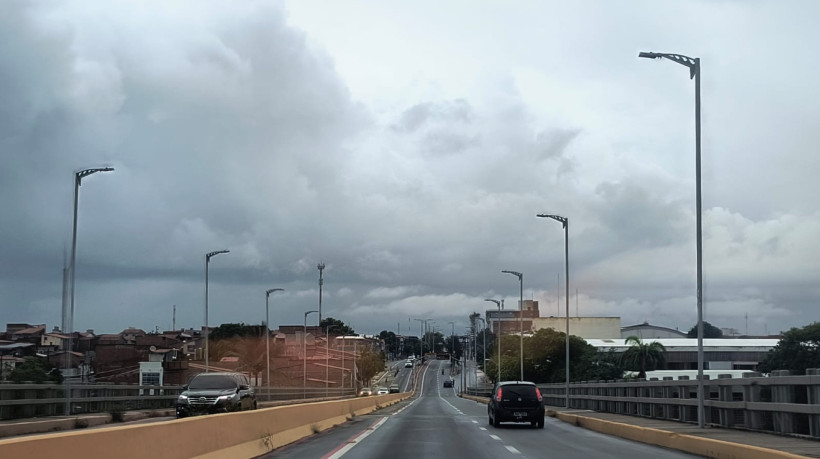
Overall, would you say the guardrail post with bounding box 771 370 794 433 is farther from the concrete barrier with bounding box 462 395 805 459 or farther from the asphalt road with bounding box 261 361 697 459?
the asphalt road with bounding box 261 361 697 459

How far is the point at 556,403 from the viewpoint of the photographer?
56062mm

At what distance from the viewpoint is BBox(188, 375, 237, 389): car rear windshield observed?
32156 mm

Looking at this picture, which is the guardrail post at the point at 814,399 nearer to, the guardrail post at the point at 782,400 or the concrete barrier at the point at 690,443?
the guardrail post at the point at 782,400

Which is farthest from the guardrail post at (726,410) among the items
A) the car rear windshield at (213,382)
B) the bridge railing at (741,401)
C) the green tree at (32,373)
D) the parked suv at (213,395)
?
the green tree at (32,373)

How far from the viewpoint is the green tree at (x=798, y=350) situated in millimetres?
81688

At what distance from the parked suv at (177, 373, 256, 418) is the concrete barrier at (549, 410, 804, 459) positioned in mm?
12986

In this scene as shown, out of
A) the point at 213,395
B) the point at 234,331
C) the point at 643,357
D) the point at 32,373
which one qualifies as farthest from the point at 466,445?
the point at 234,331

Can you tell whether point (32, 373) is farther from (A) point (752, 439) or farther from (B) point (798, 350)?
(B) point (798, 350)

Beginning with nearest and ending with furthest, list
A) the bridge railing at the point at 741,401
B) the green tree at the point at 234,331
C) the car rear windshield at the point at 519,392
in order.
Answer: the bridge railing at the point at 741,401
the car rear windshield at the point at 519,392
the green tree at the point at 234,331

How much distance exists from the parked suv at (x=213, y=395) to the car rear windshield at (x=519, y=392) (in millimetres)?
9754

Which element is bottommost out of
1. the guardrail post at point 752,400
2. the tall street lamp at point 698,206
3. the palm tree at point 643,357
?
the palm tree at point 643,357

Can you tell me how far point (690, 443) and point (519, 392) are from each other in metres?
12.4

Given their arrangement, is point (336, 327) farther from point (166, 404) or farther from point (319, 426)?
point (319, 426)

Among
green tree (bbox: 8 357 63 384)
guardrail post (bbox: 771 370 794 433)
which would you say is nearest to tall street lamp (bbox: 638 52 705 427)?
guardrail post (bbox: 771 370 794 433)
